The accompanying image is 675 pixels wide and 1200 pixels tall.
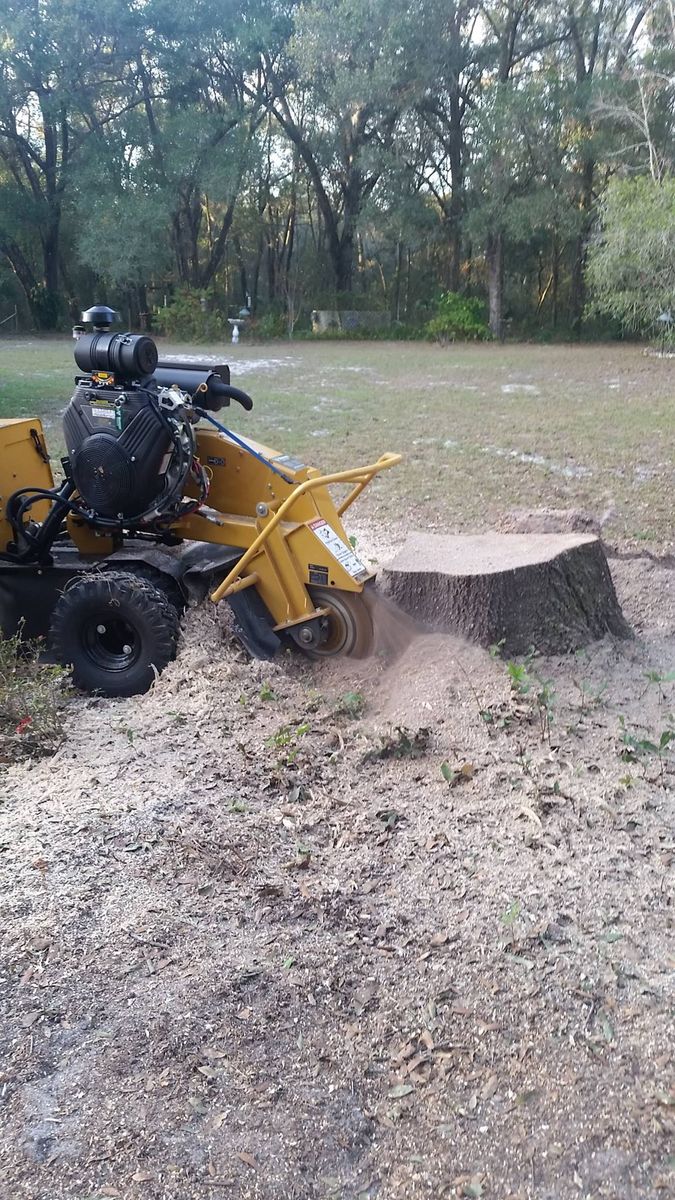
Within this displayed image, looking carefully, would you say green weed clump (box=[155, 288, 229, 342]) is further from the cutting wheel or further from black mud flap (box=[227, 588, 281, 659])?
the cutting wheel

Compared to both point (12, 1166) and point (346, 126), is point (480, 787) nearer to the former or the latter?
point (12, 1166)

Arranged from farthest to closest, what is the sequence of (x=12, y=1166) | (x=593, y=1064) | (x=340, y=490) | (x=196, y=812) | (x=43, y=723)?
(x=340, y=490), (x=43, y=723), (x=196, y=812), (x=593, y=1064), (x=12, y=1166)

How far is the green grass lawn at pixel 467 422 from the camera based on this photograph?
815 cm

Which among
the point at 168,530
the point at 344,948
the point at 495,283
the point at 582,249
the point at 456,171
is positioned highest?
the point at 456,171

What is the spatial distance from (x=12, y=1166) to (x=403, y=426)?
1044 centimetres

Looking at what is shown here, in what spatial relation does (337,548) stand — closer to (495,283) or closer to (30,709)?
(30,709)

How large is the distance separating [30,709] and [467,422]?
362 inches

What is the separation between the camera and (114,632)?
467cm

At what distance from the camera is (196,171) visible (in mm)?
27594

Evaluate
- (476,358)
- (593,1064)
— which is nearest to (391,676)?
(593,1064)

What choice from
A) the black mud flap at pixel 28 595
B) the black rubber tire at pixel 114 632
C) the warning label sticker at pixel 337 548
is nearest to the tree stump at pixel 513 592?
the warning label sticker at pixel 337 548

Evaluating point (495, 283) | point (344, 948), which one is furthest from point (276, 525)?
point (495, 283)

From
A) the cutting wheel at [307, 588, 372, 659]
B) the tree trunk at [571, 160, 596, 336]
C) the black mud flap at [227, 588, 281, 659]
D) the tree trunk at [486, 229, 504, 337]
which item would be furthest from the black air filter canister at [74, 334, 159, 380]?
the tree trunk at [486, 229, 504, 337]

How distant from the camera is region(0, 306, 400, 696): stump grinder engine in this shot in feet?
14.6
